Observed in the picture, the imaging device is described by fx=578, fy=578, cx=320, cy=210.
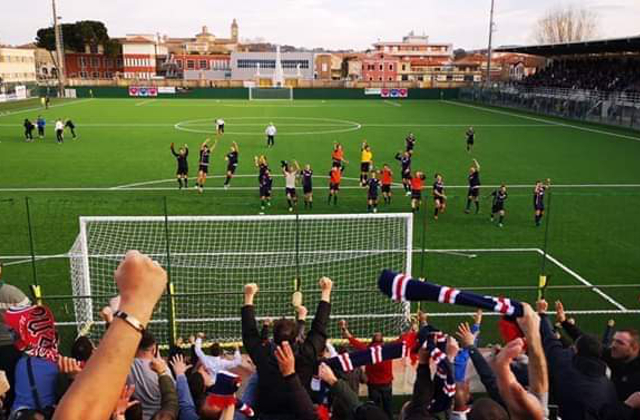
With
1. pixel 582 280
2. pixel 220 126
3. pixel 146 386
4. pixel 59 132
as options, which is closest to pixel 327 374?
pixel 146 386

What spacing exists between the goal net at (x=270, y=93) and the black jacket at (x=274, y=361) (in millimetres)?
77749

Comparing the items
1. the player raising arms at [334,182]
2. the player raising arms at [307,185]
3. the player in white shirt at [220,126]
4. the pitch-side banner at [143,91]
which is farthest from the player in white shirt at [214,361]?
the pitch-side banner at [143,91]

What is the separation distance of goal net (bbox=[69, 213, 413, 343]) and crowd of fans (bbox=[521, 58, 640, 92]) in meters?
43.7

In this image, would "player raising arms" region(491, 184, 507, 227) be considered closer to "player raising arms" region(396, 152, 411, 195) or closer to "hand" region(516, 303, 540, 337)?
"player raising arms" region(396, 152, 411, 195)

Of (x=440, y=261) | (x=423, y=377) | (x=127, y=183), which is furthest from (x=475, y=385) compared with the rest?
(x=127, y=183)

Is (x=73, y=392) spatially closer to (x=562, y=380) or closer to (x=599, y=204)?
(x=562, y=380)

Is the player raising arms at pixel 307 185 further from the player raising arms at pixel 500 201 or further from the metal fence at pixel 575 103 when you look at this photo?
the metal fence at pixel 575 103

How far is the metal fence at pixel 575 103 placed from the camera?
4597cm

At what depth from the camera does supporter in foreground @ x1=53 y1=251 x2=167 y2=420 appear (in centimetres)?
163

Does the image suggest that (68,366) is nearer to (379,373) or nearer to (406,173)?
(379,373)

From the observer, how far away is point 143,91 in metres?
79.9

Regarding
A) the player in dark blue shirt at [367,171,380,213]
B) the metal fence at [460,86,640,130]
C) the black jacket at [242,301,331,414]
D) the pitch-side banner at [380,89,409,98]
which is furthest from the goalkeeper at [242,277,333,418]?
the pitch-side banner at [380,89,409,98]

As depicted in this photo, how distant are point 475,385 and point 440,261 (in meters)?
6.45

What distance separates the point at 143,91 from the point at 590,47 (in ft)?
184
